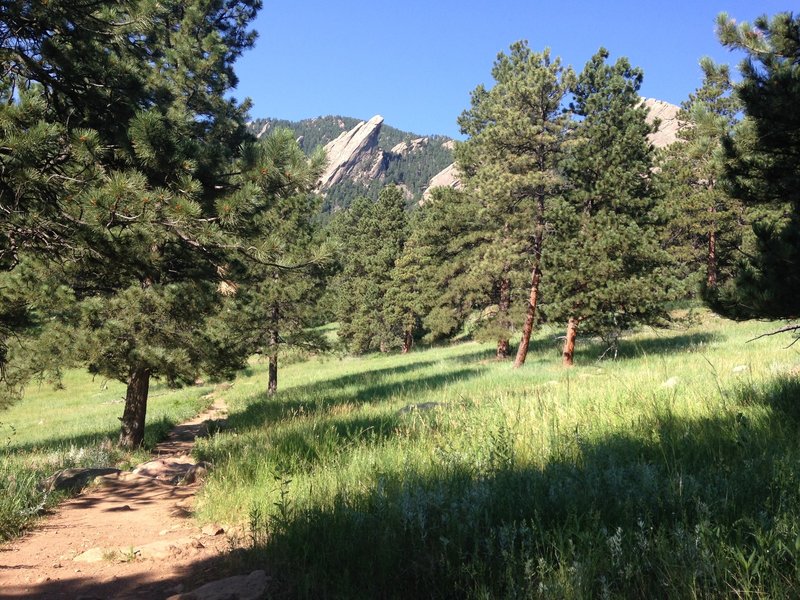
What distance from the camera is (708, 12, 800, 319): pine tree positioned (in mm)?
4375

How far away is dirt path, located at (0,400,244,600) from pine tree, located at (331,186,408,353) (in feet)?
114

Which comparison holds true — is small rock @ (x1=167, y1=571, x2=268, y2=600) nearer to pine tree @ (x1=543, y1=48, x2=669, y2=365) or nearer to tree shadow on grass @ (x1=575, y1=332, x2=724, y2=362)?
pine tree @ (x1=543, y1=48, x2=669, y2=365)

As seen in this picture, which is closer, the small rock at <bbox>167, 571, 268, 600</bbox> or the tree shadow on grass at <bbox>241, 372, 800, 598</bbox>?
the tree shadow on grass at <bbox>241, 372, 800, 598</bbox>

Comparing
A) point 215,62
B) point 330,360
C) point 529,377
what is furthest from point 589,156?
point 330,360

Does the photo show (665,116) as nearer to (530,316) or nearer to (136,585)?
(530,316)

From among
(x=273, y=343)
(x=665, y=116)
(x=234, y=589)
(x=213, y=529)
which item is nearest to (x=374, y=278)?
(x=273, y=343)

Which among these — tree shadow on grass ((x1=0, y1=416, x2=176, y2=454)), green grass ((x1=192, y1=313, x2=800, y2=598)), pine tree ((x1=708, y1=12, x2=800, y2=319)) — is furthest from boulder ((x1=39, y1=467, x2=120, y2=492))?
pine tree ((x1=708, y1=12, x2=800, y2=319))

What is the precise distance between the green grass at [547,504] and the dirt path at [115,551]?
42 cm

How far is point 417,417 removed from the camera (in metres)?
7.10

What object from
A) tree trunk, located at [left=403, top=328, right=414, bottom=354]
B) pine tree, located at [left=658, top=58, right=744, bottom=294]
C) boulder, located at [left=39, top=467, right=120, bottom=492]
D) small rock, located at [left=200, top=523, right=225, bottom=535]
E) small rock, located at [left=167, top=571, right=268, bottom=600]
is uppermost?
pine tree, located at [left=658, top=58, right=744, bottom=294]

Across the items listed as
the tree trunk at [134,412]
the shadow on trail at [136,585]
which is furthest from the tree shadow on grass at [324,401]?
the shadow on trail at [136,585]

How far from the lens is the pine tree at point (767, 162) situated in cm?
438

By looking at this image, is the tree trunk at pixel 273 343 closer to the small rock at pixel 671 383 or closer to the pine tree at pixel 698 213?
the small rock at pixel 671 383

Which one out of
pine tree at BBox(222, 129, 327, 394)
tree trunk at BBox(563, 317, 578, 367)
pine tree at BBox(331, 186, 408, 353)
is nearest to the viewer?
pine tree at BBox(222, 129, 327, 394)
